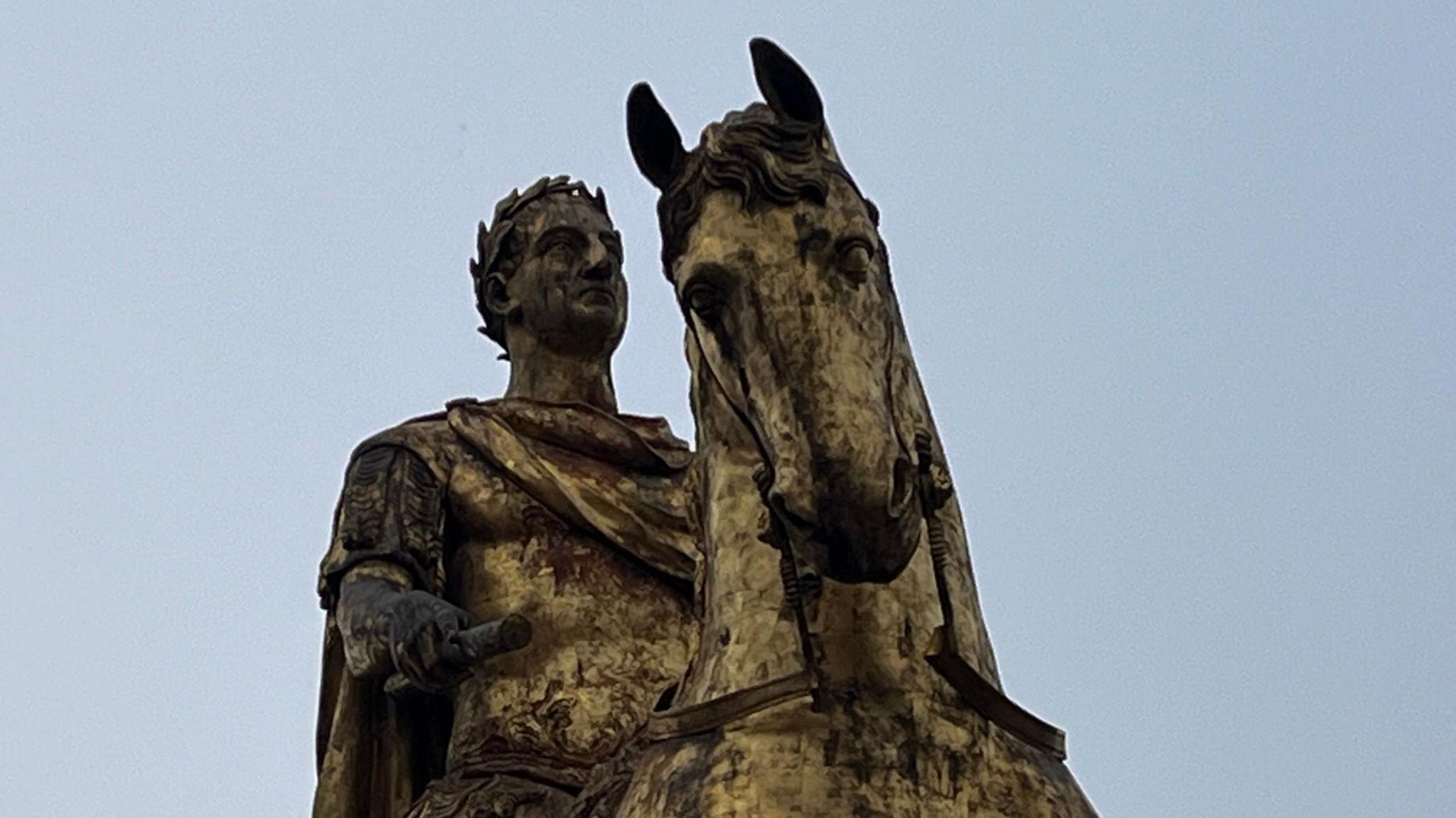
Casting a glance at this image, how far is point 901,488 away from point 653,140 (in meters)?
1.14

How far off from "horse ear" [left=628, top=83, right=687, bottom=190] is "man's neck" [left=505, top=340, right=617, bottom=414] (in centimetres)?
250

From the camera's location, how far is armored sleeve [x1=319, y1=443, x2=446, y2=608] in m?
7.26

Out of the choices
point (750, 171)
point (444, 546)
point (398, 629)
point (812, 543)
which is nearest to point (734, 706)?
point (812, 543)

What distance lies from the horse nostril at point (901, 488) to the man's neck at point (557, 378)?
10.8 feet

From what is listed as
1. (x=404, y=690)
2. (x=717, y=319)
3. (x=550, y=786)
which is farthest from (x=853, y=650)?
(x=404, y=690)

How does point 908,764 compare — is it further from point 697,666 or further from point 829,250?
point 829,250

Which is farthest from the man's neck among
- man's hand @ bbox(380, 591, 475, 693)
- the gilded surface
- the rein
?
the rein

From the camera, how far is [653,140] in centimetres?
563

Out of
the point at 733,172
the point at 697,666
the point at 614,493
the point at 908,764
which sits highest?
the point at 614,493

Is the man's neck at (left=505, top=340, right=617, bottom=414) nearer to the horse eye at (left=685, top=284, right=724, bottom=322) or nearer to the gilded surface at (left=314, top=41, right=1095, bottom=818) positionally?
the gilded surface at (left=314, top=41, right=1095, bottom=818)

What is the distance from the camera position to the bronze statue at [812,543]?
4895 mm

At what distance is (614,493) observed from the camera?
7535 millimetres

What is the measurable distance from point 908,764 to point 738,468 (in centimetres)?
75

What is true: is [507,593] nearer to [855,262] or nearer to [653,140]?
[653,140]
